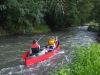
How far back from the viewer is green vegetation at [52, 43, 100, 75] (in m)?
7.19

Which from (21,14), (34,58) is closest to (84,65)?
(34,58)

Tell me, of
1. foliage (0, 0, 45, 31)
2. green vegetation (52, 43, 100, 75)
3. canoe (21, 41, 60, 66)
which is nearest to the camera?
green vegetation (52, 43, 100, 75)

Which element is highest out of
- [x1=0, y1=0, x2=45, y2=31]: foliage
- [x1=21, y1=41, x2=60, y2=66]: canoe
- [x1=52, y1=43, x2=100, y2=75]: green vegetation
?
[x1=0, y1=0, x2=45, y2=31]: foliage

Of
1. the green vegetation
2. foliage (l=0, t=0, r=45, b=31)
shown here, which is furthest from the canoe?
foliage (l=0, t=0, r=45, b=31)

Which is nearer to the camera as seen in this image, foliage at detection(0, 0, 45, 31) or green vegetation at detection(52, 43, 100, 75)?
green vegetation at detection(52, 43, 100, 75)

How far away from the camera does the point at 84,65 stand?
8.52m

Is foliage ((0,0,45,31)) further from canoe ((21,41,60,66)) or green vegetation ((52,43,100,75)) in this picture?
green vegetation ((52,43,100,75))

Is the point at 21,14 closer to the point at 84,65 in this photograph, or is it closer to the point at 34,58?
the point at 34,58

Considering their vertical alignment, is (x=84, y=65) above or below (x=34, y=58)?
above

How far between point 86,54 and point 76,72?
5.98 ft

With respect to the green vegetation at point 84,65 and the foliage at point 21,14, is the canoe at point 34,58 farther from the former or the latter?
the foliage at point 21,14

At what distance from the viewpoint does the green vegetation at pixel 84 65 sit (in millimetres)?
7194

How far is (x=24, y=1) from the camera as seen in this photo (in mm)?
29031

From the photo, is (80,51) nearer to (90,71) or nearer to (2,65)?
(90,71)
